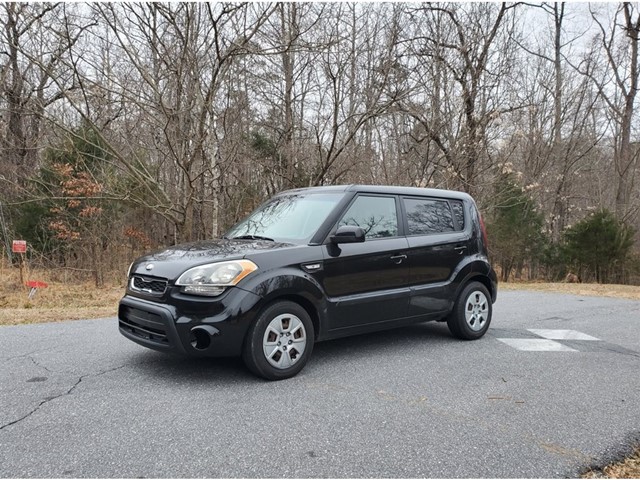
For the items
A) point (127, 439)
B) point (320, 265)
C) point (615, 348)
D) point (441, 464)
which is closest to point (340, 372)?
point (320, 265)

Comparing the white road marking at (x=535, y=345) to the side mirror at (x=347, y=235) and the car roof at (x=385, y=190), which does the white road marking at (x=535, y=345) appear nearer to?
the car roof at (x=385, y=190)

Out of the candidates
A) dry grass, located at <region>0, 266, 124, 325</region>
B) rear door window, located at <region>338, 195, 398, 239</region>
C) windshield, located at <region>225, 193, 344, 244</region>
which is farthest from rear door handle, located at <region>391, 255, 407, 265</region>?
dry grass, located at <region>0, 266, 124, 325</region>

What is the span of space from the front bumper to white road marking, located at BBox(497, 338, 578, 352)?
332 cm

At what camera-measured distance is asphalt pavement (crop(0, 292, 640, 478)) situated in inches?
106

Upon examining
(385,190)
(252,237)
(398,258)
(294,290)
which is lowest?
(294,290)

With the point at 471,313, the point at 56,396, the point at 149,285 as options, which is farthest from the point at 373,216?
the point at 56,396

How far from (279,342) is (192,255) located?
110cm

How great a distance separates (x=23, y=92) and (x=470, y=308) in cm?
1624

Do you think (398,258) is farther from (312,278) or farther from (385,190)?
(312,278)

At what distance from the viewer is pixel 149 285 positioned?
163 inches

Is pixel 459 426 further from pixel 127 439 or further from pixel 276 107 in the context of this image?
pixel 276 107

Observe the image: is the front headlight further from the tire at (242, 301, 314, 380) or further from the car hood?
the tire at (242, 301, 314, 380)

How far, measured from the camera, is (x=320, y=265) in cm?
433

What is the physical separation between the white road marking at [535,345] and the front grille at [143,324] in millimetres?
3903
